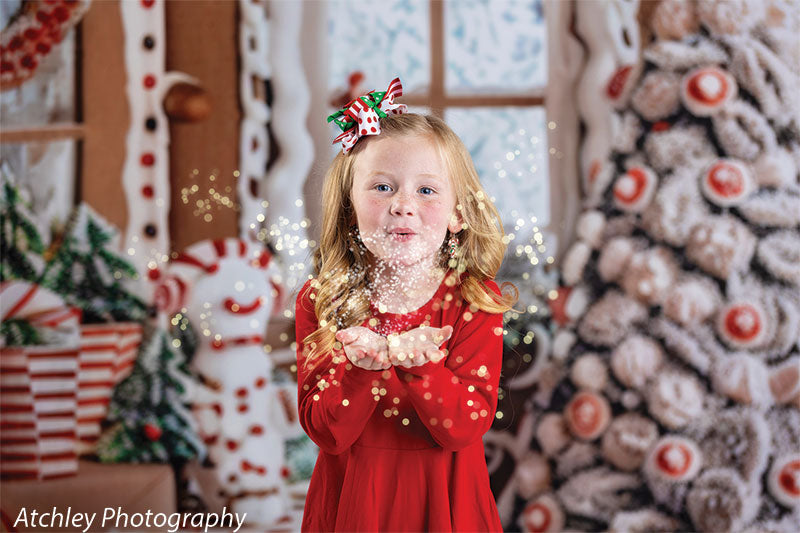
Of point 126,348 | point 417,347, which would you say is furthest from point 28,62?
point 417,347

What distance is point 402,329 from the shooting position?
0.95 metres

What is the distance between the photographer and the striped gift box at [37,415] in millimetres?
2100

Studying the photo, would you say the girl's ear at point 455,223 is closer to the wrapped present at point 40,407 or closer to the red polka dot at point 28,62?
the wrapped present at point 40,407

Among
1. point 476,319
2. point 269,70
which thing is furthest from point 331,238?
point 269,70

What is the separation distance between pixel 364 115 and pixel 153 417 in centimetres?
158

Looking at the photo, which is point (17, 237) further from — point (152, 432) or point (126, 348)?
point (152, 432)

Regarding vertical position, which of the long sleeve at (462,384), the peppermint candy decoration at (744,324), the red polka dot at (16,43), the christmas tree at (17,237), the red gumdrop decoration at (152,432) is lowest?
the red gumdrop decoration at (152,432)

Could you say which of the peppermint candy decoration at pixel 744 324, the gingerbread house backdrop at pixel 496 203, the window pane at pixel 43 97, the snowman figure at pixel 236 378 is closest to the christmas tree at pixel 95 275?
the gingerbread house backdrop at pixel 496 203

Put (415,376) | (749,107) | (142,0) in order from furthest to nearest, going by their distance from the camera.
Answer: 1. (142,0)
2. (749,107)
3. (415,376)

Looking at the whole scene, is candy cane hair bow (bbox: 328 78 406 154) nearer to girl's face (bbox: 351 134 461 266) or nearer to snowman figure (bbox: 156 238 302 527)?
girl's face (bbox: 351 134 461 266)

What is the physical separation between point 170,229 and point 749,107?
5.79 ft

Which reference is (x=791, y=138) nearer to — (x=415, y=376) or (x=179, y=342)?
(x=415, y=376)

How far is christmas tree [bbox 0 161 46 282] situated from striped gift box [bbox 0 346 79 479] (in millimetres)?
254

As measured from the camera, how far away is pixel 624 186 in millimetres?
2080
